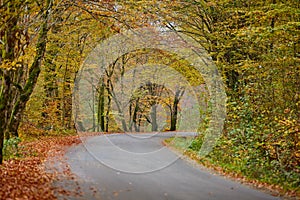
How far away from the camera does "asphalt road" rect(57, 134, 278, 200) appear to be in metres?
8.23

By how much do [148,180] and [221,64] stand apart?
324 inches

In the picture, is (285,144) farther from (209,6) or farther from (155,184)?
(209,6)

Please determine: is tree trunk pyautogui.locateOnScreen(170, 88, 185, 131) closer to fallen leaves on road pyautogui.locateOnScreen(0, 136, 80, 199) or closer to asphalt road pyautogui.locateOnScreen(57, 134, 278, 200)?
asphalt road pyautogui.locateOnScreen(57, 134, 278, 200)

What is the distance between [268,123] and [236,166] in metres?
1.91

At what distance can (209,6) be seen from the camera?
16125mm

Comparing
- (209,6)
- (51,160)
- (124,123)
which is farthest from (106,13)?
(124,123)

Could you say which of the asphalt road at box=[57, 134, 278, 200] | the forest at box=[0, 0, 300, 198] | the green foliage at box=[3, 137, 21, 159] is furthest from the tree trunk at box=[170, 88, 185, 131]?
the green foliage at box=[3, 137, 21, 159]

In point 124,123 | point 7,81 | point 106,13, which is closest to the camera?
point 7,81

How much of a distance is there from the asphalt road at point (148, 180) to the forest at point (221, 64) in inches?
50.1

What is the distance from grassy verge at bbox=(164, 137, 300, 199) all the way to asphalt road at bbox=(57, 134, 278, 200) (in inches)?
21.4

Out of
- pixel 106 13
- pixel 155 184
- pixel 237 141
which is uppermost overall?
pixel 106 13

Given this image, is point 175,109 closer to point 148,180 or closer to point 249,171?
point 249,171

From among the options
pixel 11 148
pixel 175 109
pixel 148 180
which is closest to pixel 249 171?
pixel 148 180

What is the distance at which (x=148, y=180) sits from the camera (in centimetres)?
989
